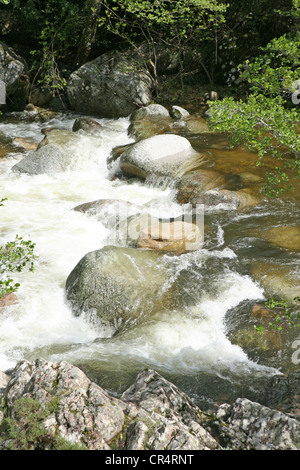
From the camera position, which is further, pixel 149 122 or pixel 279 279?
pixel 149 122

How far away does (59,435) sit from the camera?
345 centimetres

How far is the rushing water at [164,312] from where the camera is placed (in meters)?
5.39

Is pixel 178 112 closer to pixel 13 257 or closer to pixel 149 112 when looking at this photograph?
pixel 149 112

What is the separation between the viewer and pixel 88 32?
16.4 m

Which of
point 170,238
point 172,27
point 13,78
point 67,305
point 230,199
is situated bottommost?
point 67,305

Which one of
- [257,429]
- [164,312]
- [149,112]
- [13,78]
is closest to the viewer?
[257,429]

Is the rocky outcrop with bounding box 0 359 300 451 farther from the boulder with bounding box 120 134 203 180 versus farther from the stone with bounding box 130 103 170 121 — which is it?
the stone with bounding box 130 103 170 121

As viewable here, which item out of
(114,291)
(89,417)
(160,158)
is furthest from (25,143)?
(89,417)

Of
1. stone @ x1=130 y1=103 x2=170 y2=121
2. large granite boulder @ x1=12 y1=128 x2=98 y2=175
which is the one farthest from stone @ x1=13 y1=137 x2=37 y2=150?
stone @ x1=130 y1=103 x2=170 y2=121

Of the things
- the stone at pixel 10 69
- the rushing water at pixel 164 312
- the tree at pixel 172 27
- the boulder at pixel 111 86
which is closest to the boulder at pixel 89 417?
the rushing water at pixel 164 312

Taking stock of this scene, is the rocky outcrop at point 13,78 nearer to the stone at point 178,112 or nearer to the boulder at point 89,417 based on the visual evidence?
the stone at point 178,112

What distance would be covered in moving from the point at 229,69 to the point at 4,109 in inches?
366

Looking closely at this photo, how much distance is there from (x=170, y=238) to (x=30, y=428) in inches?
199
